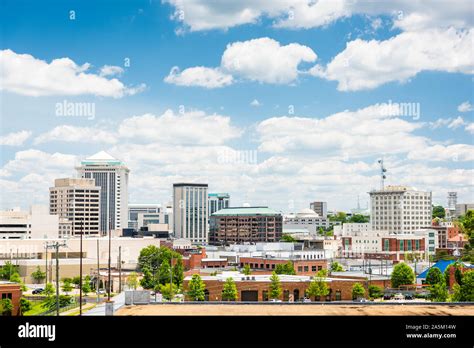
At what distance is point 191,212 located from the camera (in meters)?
180

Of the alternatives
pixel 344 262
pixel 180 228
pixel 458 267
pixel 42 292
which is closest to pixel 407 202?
pixel 180 228

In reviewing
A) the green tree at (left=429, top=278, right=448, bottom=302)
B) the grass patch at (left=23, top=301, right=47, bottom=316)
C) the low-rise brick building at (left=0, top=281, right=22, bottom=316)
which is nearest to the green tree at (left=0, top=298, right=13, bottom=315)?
the low-rise brick building at (left=0, top=281, right=22, bottom=316)

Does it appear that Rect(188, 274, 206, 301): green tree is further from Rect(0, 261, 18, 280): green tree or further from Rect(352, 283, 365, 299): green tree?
Rect(0, 261, 18, 280): green tree

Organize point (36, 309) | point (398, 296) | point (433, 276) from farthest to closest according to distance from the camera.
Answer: point (433, 276), point (398, 296), point (36, 309)

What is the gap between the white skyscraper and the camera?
194000 mm

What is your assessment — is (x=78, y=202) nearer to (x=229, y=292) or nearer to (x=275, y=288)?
(x=229, y=292)

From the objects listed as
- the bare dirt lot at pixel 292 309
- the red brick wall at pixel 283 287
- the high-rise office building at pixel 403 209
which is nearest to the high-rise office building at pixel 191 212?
the high-rise office building at pixel 403 209

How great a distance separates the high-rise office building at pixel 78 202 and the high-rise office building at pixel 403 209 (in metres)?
62.3

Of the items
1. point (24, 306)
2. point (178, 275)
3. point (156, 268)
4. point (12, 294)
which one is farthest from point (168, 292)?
point (156, 268)

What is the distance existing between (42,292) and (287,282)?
2258 centimetres

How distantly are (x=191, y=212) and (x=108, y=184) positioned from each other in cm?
2834

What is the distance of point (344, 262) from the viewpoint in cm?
9400

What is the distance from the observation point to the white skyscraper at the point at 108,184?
194m
